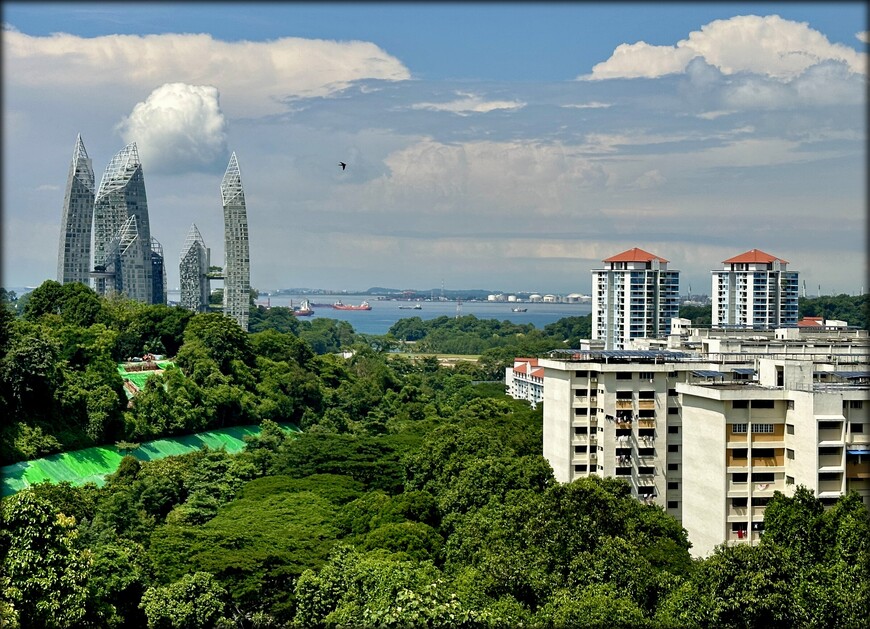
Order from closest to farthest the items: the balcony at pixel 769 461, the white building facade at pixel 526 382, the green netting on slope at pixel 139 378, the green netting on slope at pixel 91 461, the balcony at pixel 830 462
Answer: the balcony at pixel 830 462
the balcony at pixel 769 461
the green netting on slope at pixel 91 461
the green netting on slope at pixel 139 378
the white building facade at pixel 526 382

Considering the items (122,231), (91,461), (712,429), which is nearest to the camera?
(712,429)

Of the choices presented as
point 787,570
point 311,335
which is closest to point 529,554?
point 787,570

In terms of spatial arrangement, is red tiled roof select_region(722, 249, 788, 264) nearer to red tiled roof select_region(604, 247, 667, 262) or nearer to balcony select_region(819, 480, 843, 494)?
red tiled roof select_region(604, 247, 667, 262)

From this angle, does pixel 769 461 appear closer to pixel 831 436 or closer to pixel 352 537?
pixel 831 436

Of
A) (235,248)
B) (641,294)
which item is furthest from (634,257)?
(235,248)

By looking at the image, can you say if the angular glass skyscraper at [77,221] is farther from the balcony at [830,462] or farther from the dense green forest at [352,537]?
the balcony at [830,462]

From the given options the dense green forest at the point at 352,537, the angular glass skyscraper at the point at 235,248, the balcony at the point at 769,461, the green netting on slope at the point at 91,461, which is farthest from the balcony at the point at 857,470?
the angular glass skyscraper at the point at 235,248

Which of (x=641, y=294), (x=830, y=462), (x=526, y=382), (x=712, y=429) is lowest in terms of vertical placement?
(x=526, y=382)

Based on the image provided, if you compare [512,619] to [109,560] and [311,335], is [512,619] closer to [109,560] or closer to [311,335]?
[109,560]
